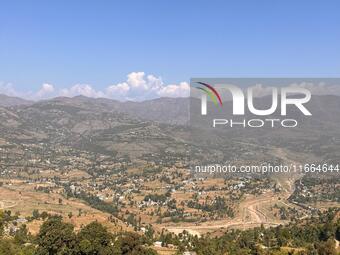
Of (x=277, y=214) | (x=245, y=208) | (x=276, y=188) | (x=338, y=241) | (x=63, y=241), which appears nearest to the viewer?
(x=63, y=241)

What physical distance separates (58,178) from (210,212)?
81.0m

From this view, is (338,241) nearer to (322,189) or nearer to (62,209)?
(62,209)

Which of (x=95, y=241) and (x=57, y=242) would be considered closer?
(x=57, y=242)

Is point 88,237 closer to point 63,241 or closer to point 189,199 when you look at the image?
point 63,241

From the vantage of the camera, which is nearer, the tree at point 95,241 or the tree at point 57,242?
the tree at point 95,241

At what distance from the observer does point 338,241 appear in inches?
2955

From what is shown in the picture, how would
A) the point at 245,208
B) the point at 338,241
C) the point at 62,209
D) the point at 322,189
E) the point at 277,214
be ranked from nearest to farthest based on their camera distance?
1. the point at 338,241
2. the point at 62,209
3. the point at 277,214
4. the point at 245,208
5. the point at 322,189

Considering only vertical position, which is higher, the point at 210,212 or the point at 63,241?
the point at 63,241

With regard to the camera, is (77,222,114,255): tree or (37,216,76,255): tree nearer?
(77,222,114,255): tree

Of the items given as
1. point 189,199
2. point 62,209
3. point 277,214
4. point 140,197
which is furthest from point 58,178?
point 277,214

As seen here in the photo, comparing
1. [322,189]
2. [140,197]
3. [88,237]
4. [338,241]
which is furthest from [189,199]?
[88,237]

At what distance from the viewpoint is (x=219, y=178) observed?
648 feet

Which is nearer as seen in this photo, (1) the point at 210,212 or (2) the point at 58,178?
(1) the point at 210,212

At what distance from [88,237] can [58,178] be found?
481 feet
